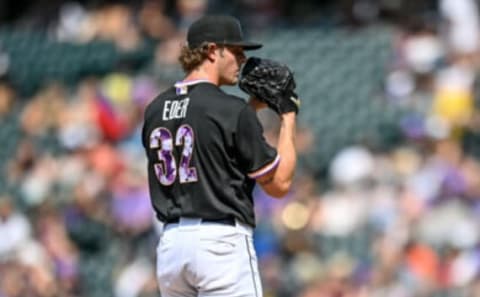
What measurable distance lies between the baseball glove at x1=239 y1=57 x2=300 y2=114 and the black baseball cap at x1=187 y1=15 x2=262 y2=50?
0.71 feet

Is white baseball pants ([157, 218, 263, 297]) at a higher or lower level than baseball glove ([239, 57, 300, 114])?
lower

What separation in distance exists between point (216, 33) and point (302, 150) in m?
6.94

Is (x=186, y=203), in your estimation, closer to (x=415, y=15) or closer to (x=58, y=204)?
(x=58, y=204)

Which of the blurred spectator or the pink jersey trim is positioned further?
the blurred spectator

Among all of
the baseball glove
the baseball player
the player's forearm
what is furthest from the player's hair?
the player's forearm

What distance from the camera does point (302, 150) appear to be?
12750 millimetres

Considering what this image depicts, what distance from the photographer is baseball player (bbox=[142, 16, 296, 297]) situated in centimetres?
573

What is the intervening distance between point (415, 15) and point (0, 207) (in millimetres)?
4383

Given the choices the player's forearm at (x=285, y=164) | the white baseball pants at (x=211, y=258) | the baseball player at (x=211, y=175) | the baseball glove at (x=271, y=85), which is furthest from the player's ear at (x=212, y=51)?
the white baseball pants at (x=211, y=258)

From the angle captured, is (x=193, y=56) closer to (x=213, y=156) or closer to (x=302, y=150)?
(x=213, y=156)

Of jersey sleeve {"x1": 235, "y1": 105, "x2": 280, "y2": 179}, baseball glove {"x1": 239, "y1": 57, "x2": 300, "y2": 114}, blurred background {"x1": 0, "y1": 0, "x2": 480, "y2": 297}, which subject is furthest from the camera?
blurred background {"x1": 0, "y1": 0, "x2": 480, "y2": 297}

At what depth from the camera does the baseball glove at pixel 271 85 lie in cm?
603

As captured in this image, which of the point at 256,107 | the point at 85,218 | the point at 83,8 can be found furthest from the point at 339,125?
the point at 256,107

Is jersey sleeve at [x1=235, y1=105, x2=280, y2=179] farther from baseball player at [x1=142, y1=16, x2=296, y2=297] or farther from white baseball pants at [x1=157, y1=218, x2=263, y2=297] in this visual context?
→ white baseball pants at [x1=157, y1=218, x2=263, y2=297]
